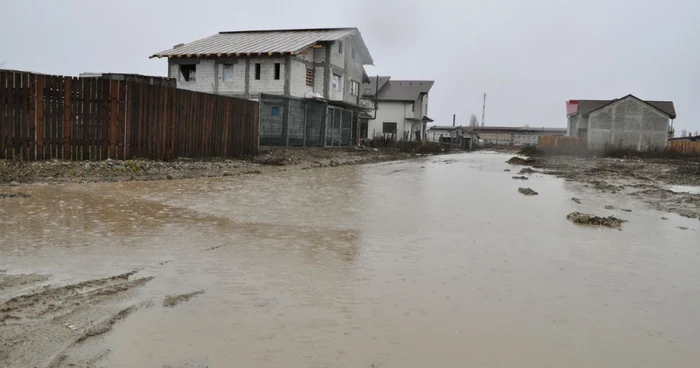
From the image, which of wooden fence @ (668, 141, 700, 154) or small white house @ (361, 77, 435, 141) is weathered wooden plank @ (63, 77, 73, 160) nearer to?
wooden fence @ (668, 141, 700, 154)

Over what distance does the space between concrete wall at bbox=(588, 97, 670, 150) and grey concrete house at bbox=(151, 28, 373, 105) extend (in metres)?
28.1

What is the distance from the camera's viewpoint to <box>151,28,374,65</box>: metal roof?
31141 millimetres

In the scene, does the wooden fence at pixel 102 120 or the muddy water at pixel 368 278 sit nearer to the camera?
the muddy water at pixel 368 278

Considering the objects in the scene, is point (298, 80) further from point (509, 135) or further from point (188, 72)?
point (509, 135)

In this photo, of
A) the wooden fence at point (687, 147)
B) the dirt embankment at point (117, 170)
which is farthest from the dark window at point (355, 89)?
the wooden fence at point (687, 147)

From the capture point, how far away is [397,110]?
191 feet

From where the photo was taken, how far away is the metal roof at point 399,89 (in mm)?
58031

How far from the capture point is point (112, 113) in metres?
14.3

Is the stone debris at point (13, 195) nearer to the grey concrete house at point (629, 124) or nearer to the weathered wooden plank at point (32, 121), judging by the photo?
the weathered wooden plank at point (32, 121)

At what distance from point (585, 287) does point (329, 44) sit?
31071mm

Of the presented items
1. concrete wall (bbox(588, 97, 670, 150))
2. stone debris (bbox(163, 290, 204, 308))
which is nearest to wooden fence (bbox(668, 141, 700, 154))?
concrete wall (bbox(588, 97, 670, 150))

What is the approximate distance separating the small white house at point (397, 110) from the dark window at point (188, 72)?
2584 centimetres

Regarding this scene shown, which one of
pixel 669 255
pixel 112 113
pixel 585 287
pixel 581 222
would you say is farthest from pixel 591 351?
pixel 112 113

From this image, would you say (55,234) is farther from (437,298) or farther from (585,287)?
(585,287)
